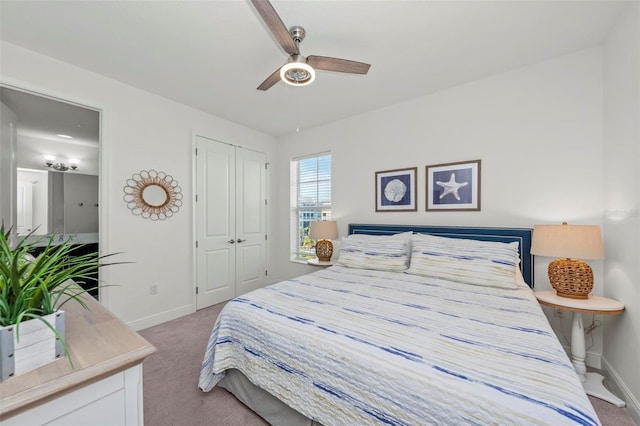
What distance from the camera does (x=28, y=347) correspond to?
2.50 feet

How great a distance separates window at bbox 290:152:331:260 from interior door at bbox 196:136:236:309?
102 centimetres

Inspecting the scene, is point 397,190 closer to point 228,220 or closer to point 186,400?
point 228,220

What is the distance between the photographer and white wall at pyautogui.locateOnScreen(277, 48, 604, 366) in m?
2.21

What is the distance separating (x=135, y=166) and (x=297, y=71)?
87.8 inches

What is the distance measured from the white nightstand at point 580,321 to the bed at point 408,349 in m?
0.24

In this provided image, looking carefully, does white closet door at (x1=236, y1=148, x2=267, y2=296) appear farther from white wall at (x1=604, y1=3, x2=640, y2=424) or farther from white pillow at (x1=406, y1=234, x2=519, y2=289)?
white wall at (x1=604, y1=3, x2=640, y2=424)

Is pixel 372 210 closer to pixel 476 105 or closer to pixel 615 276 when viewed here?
pixel 476 105

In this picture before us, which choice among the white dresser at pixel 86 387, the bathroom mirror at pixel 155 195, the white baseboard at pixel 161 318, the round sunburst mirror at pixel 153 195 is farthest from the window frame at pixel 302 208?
the white dresser at pixel 86 387

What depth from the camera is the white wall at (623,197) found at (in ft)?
5.45

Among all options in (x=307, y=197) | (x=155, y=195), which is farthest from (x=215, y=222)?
(x=307, y=197)

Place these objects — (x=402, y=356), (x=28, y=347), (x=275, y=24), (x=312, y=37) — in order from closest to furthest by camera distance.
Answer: (x=28, y=347) < (x=402, y=356) < (x=275, y=24) < (x=312, y=37)

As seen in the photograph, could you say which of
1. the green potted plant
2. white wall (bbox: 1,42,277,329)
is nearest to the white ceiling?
white wall (bbox: 1,42,277,329)

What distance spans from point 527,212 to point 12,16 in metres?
4.50

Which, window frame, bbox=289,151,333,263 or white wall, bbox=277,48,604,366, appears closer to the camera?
white wall, bbox=277,48,604,366
